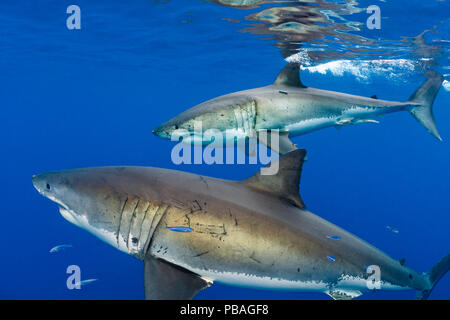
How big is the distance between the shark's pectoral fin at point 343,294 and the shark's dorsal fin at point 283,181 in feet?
3.14

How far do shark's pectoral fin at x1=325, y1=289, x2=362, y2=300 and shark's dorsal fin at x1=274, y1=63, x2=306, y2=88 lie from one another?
3.70m

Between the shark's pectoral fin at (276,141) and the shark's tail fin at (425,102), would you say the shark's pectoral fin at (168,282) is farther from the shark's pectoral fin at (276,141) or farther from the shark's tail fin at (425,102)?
the shark's tail fin at (425,102)

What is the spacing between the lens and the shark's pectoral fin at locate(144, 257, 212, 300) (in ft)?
8.39

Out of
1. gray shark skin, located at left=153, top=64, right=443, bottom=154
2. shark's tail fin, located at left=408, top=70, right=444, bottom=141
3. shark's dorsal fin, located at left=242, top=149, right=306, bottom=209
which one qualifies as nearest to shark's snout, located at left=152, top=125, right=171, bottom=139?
gray shark skin, located at left=153, top=64, right=443, bottom=154

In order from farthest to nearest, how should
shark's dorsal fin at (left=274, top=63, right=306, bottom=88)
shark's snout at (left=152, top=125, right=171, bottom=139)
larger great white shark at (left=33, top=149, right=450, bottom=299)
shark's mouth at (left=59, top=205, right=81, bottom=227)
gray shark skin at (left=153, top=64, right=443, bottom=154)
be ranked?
shark's dorsal fin at (left=274, top=63, right=306, bottom=88) → gray shark skin at (left=153, top=64, right=443, bottom=154) → shark's snout at (left=152, top=125, right=171, bottom=139) → shark's mouth at (left=59, top=205, right=81, bottom=227) → larger great white shark at (left=33, top=149, right=450, bottom=299)

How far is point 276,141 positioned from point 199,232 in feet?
8.10

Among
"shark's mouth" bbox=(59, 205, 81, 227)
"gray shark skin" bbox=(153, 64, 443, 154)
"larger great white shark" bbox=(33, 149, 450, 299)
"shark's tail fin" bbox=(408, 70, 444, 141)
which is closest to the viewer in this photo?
"larger great white shark" bbox=(33, 149, 450, 299)

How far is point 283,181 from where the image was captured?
329 cm

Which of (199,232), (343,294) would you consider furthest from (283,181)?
(343,294)

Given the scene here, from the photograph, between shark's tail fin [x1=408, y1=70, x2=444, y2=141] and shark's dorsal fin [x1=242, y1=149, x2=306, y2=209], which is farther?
shark's tail fin [x1=408, y1=70, x2=444, y2=141]

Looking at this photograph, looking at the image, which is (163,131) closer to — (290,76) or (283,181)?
(283,181)

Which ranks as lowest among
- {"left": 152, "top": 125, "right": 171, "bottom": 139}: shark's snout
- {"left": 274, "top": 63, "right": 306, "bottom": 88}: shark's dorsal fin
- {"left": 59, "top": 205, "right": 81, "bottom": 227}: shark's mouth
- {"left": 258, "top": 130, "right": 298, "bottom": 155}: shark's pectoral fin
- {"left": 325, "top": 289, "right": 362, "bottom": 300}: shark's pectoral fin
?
{"left": 325, "top": 289, "right": 362, "bottom": 300}: shark's pectoral fin

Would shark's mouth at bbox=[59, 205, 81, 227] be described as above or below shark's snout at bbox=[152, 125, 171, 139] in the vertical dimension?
below

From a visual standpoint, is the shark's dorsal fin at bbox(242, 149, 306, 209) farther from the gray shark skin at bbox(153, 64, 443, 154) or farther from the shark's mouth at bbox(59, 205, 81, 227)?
the shark's mouth at bbox(59, 205, 81, 227)
